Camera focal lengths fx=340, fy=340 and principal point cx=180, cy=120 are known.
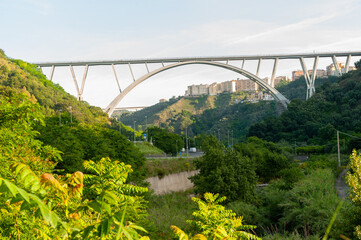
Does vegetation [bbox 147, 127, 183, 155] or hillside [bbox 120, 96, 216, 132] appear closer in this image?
vegetation [bbox 147, 127, 183, 155]

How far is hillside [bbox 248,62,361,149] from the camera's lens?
58.1 m

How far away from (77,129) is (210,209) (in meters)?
21.0

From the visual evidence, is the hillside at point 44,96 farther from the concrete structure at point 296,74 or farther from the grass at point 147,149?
the concrete structure at point 296,74

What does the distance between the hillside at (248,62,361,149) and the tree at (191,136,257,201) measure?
37777 millimetres

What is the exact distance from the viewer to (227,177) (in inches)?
835

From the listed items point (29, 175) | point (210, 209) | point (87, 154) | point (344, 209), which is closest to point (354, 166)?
point (344, 209)

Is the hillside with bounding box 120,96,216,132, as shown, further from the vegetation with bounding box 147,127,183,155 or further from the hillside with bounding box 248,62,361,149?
the vegetation with bounding box 147,127,183,155

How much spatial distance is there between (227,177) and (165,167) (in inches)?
498

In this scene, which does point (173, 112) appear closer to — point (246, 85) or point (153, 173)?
point (246, 85)

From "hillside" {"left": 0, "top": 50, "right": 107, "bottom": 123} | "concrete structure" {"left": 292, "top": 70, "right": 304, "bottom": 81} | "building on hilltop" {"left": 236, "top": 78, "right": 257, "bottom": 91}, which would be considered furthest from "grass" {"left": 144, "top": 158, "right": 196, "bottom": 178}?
"concrete structure" {"left": 292, "top": 70, "right": 304, "bottom": 81}

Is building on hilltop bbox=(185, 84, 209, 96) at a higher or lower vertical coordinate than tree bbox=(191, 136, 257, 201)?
lower

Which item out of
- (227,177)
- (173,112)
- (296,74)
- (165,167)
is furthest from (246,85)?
(227,177)

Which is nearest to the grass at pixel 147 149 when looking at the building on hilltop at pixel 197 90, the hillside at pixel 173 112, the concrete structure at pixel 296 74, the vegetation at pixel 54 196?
the vegetation at pixel 54 196

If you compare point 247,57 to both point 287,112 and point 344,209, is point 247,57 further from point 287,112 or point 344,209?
point 344,209
